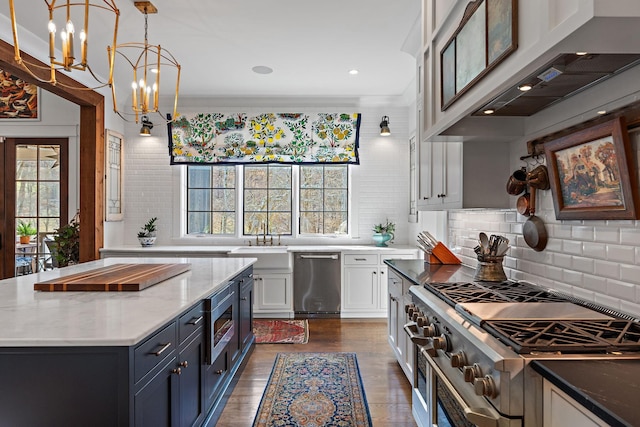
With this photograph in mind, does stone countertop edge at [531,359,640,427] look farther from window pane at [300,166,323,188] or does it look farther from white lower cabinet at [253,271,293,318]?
window pane at [300,166,323,188]

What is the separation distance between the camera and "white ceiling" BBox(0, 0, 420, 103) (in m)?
3.13

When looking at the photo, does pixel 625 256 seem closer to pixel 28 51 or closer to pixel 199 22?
pixel 199 22

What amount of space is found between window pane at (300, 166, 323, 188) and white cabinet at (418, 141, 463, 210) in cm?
237

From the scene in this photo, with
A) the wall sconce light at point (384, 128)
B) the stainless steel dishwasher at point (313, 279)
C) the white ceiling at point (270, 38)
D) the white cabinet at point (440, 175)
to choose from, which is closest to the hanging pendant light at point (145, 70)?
the white ceiling at point (270, 38)

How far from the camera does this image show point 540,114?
215cm

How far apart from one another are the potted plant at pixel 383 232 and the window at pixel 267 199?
3.96 ft

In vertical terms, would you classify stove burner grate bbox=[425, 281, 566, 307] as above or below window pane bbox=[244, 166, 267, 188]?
below

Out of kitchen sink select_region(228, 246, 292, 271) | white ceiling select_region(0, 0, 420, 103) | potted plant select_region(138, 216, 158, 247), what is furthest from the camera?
potted plant select_region(138, 216, 158, 247)

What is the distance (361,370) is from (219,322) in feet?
4.49

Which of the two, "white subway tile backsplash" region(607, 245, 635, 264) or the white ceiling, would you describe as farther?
the white ceiling

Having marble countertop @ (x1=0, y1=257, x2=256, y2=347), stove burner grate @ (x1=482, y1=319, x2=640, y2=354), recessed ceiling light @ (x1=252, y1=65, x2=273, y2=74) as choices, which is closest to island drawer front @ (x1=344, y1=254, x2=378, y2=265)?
recessed ceiling light @ (x1=252, y1=65, x2=273, y2=74)

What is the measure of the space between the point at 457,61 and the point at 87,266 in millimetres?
2943

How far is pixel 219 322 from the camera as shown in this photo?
260cm

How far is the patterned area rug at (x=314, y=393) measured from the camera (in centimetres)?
256
